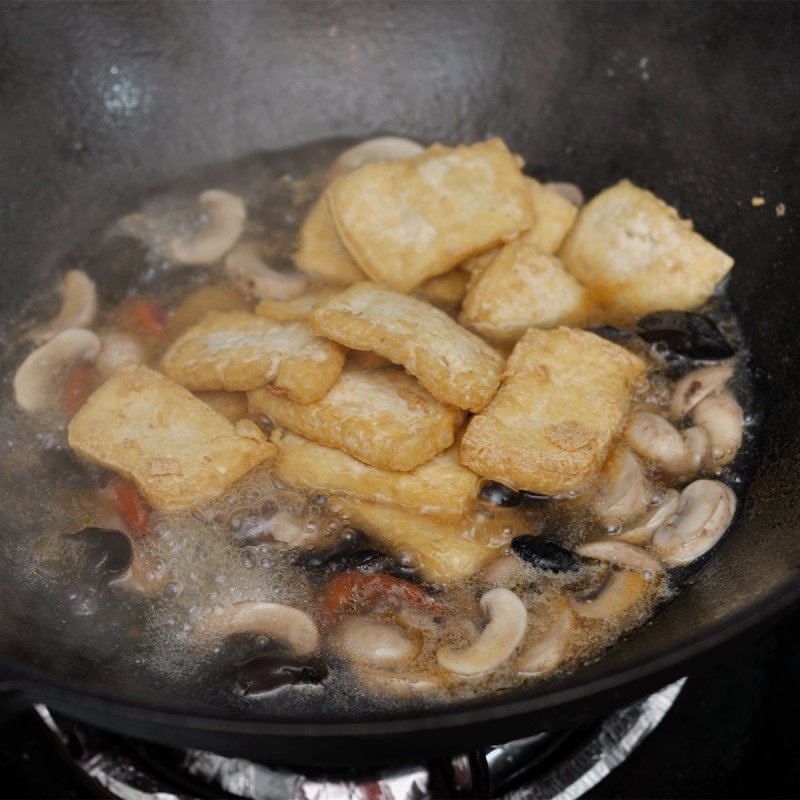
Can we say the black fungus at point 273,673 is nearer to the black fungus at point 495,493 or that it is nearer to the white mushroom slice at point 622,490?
the black fungus at point 495,493

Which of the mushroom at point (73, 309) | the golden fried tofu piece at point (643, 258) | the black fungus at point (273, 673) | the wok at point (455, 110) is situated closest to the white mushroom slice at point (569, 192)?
the wok at point (455, 110)

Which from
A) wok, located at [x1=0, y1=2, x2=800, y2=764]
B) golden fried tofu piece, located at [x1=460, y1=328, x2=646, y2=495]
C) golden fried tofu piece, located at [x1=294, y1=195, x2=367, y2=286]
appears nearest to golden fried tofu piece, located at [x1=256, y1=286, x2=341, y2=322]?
golden fried tofu piece, located at [x1=294, y1=195, x2=367, y2=286]

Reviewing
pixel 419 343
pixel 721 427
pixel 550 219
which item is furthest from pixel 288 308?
pixel 721 427

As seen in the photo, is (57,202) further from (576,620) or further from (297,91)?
(576,620)

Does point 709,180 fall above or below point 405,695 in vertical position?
above

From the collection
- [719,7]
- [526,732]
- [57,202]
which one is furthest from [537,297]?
[57,202]

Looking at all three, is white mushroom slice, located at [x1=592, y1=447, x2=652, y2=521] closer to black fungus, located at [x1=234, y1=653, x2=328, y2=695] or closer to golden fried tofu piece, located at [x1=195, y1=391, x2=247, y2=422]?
black fungus, located at [x1=234, y1=653, x2=328, y2=695]

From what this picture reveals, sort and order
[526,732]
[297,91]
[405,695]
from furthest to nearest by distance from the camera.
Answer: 1. [297,91]
2. [405,695]
3. [526,732]
